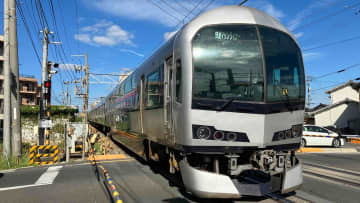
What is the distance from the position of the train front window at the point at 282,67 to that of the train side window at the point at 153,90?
257 cm

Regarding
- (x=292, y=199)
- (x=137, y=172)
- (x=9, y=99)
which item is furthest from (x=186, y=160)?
(x=9, y=99)

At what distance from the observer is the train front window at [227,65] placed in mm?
4695

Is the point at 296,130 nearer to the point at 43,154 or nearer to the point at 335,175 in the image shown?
the point at 335,175

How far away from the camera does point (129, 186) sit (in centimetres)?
629

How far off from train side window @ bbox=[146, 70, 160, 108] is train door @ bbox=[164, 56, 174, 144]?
615 mm

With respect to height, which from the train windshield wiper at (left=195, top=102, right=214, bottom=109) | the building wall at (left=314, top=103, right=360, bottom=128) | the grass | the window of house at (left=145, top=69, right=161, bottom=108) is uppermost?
the window of house at (left=145, top=69, right=161, bottom=108)

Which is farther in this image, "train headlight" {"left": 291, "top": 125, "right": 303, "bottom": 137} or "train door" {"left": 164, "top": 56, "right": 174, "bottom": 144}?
"train door" {"left": 164, "top": 56, "right": 174, "bottom": 144}

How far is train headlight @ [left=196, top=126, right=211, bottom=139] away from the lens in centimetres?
458

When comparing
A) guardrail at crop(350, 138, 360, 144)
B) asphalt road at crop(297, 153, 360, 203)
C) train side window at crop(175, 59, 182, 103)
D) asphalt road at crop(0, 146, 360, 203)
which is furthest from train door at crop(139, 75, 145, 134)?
guardrail at crop(350, 138, 360, 144)

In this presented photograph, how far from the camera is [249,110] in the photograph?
4688 mm

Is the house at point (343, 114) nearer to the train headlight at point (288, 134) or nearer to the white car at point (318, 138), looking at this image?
the white car at point (318, 138)

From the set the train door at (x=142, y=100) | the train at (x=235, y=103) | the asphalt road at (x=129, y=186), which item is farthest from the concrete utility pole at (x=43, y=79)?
the train at (x=235, y=103)

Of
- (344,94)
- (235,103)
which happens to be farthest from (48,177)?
(344,94)

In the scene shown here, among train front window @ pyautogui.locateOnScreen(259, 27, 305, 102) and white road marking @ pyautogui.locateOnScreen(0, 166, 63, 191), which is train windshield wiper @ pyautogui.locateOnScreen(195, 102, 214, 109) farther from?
white road marking @ pyautogui.locateOnScreen(0, 166, 63, 191)
